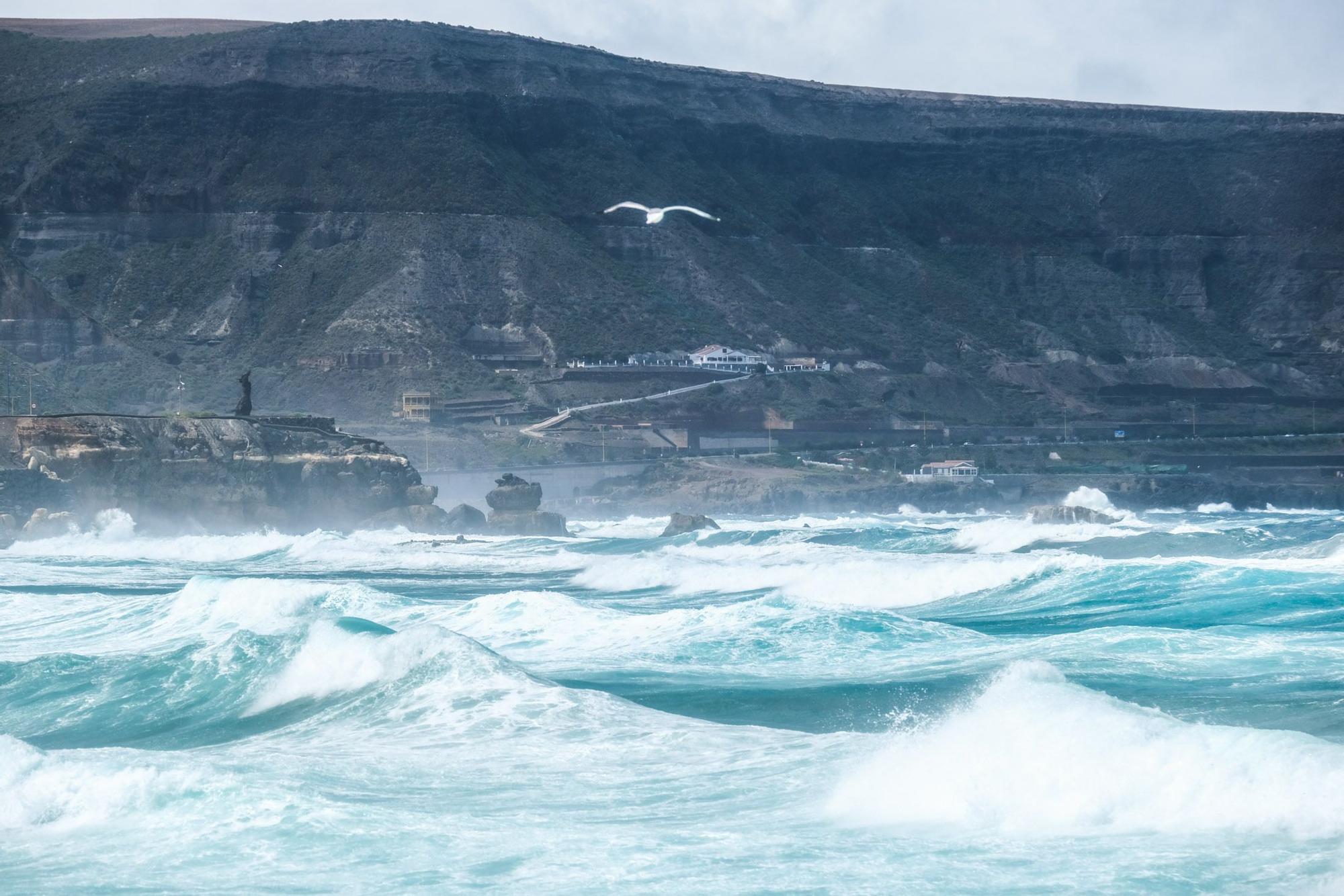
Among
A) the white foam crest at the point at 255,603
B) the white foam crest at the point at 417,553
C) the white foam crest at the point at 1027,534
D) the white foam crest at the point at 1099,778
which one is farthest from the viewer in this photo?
the white foam crest at the point at 1027,534

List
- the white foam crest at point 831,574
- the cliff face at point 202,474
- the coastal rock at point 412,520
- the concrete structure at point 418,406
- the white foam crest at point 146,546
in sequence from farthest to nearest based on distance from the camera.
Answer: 1. the concrete structure at point 418,406
2. the coastal rock at point 412,520
3. the cliff face at point 202,474
4. the white foam crest at point 146,546
5. the white foam crest at point 831,574

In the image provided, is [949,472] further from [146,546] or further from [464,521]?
[146,546]

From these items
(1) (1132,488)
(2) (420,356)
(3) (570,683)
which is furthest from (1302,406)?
(3) (570,683)

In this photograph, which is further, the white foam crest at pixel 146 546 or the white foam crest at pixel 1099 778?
the white foam crest at pixel 146 546

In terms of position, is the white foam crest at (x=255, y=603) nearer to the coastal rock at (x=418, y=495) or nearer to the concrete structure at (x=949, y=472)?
the coastal rock at (x=418, y=495)

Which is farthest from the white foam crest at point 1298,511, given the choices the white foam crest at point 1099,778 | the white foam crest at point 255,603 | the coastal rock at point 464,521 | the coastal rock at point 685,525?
the white foam crest at point 1099,778

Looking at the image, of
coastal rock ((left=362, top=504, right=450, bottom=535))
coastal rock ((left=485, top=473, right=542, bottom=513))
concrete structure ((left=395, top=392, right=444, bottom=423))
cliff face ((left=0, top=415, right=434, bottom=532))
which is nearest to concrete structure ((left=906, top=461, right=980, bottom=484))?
coastal rock ((left=485, top=473, right=542, bottom=513))
